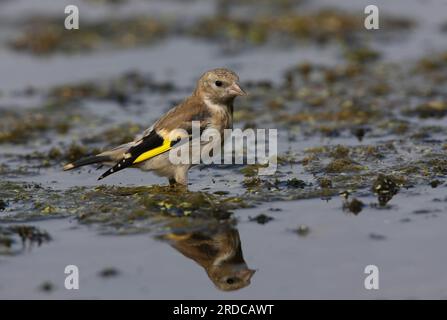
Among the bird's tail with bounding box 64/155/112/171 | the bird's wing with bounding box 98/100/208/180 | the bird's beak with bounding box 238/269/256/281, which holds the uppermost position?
the bird's wing with bounding box 98/100/208/180

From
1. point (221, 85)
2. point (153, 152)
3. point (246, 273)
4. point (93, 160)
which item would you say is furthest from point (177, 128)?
point (246, 273)

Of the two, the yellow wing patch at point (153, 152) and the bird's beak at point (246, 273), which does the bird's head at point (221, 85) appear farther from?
the bird's beak at point (246, 273)

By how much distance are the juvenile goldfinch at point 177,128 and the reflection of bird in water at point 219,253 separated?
4.07 feet

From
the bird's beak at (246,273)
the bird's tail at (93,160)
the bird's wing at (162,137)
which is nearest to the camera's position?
the bird's beak at (246,273)

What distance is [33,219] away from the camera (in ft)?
27.2

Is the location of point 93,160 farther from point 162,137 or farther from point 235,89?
point 235,89

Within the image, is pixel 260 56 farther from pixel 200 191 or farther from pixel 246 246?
pixel 246 246

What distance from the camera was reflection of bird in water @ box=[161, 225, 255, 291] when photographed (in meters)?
6.69

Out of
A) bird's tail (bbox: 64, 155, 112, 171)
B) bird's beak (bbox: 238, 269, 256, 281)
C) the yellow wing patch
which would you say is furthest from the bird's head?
bird's beak (bbox: 238, 269, 256, 281)

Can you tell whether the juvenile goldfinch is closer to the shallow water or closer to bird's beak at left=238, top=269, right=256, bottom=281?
the shallow water

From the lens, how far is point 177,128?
346 inches

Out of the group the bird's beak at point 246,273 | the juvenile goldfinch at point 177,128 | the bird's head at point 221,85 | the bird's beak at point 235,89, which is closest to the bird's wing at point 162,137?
the juvenile goldfinch at point 177,128

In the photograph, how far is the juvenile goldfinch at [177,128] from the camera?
870 centimetres
